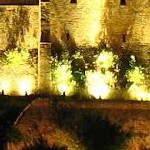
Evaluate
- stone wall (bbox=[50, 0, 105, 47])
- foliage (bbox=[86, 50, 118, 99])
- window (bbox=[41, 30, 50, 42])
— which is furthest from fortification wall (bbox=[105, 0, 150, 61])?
window (bbox=[41, 30, 50, 42])

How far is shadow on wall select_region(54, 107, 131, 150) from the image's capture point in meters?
47.8

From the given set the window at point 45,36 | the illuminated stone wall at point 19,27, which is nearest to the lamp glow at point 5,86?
the illuminated stone wall at point 19,27

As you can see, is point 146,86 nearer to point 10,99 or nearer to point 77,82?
point 77,82

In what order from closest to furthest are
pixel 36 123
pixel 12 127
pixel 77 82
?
1. pixel 12 127
2. pixel 36 123
3. pixel 77 82

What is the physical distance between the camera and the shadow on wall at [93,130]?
47781 millimetres

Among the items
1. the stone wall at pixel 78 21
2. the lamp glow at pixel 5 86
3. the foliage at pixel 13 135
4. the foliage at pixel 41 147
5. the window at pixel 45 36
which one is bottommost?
the foliage at pixel 41 147

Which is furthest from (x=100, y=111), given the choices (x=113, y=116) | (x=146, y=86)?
(x=146, y=86)

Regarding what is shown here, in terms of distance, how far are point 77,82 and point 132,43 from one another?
12.1 feet

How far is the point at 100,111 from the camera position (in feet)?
166

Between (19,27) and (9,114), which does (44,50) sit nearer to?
(19,27)

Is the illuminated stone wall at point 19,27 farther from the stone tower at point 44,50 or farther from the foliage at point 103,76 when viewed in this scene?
the foliage at point 103,76

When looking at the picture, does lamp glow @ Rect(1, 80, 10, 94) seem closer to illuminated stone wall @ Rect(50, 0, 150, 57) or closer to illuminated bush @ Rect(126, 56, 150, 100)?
illuminated stone wall @ Rect(50, 0, 150, 57)

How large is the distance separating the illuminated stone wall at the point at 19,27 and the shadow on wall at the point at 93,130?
6660 mm

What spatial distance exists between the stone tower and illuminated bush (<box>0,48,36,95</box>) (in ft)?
2.30
